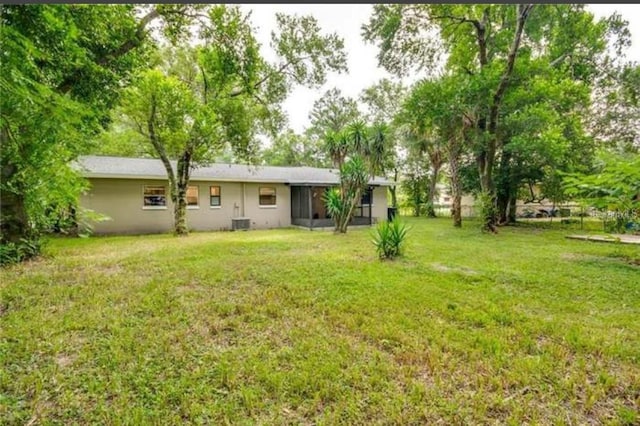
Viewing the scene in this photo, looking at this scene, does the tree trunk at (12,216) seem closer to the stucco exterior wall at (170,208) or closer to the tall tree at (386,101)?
the stucco exterior wall at (170,208)

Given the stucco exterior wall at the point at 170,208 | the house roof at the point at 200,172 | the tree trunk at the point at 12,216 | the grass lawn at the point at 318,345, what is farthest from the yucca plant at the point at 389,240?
the stucco exterior wall at the point at 170,208

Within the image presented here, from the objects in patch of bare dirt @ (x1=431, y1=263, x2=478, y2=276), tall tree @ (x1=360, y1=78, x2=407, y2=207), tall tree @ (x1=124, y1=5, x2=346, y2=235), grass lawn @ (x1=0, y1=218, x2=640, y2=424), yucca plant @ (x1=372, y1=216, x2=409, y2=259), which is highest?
tall tree @ (x1=360, y1=78, x2=407, y2=207)

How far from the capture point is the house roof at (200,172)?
1205 cm

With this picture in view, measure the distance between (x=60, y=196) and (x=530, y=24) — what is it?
665 inches

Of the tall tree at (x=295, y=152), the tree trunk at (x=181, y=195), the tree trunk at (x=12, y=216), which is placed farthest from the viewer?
the tall tree at (x=295, y=152)

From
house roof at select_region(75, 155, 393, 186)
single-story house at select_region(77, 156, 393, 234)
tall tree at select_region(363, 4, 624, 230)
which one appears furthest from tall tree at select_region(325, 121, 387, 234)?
tall tree at select_region(363, 4, 624, 230)

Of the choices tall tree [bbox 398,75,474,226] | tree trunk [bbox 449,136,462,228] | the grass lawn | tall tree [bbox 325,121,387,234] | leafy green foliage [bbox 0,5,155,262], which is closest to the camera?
the grass lawn

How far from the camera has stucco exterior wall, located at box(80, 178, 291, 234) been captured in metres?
12.2

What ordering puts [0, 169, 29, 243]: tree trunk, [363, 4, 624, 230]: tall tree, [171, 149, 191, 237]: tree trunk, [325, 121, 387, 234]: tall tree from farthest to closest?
1. [363, 4, 624, 230]: tall tree
2. [171, 149, 191, 237]: tree trunk
3. [325, 121, 387, 234]: tall tree
4. [0, 169, 29, 243]: tree trunk

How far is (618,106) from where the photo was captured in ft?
57.4

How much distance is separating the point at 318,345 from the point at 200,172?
12532 mm

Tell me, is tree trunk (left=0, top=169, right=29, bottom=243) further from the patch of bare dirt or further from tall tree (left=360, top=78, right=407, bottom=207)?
tall tree (left=360, top=78, right=407, bottom=207)

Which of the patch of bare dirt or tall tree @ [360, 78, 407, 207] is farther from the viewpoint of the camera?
tall tree @ [360, 78, 407, 207]

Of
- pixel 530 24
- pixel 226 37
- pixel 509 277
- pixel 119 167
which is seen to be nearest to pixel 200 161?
pixel 119 167
